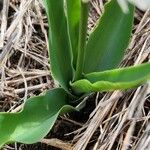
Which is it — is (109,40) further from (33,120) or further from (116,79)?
(33,120)

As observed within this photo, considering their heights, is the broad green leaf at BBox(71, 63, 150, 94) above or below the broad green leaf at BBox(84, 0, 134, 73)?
below

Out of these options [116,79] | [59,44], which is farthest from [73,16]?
[116,79]

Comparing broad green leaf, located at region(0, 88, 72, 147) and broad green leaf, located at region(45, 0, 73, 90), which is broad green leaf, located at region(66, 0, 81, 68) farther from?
broad green leaf, located at region(0, 88, 72, 147)

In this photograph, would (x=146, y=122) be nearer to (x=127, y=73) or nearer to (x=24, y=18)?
(x=127, y=73)

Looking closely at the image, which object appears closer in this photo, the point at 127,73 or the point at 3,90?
the point at 127,73

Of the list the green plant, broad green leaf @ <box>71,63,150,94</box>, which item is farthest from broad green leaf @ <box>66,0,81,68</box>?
broad green leaf @ <box>71,63,150,94</box>

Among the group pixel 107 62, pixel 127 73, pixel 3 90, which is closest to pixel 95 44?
pixel 107 62
